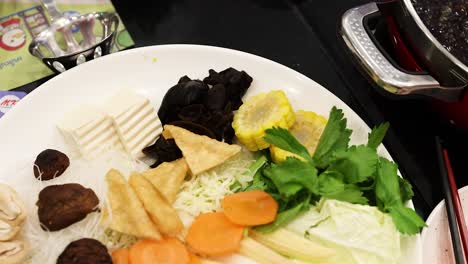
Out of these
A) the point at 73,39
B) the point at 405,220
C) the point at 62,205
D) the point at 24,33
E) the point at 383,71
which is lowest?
the point at 405,220

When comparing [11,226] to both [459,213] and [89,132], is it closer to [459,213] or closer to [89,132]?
[89,132]

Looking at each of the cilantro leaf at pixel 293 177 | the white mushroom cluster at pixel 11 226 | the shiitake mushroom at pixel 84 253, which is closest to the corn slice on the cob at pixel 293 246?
the cilantro leaf at pixel 293 177

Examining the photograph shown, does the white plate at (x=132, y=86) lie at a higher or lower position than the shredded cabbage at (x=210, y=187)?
higher

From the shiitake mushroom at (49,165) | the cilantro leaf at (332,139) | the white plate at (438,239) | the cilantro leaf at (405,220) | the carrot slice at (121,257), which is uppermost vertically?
the shiitake mushroom at (49,165)

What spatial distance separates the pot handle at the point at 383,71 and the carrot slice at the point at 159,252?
0.84m

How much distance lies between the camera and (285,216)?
1.52 metres

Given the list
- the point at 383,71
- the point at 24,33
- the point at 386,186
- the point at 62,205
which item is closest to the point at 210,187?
the point at 62,205

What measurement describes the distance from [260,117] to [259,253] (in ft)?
1.65

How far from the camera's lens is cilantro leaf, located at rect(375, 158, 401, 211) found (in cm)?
152

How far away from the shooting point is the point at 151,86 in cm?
193

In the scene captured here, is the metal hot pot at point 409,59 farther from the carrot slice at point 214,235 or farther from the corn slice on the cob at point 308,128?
the carrot slice at point 214,235

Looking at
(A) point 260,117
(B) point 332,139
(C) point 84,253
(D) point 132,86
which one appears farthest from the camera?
(D) point 132,86

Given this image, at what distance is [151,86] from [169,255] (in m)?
0.75

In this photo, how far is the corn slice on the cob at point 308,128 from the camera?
1.73m
